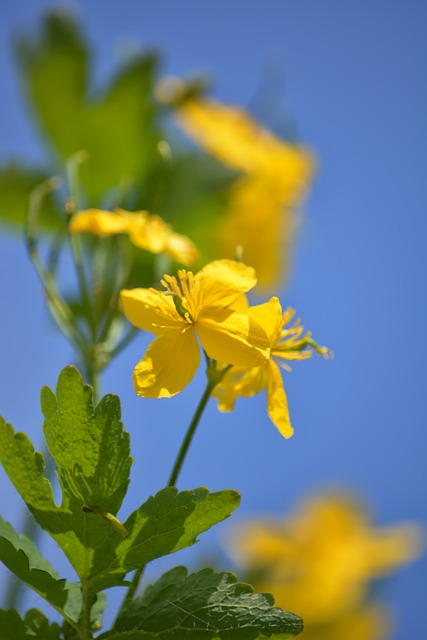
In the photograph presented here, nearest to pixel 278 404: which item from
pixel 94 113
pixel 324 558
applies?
pixel 94 113

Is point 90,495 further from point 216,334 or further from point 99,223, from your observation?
point 99,223

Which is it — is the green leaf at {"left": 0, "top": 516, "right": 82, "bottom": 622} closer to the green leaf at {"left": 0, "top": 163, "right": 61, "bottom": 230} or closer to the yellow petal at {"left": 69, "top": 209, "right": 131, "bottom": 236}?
the yellow petal at {"left": 69, "top": 209, "right": 131, "bottom": 236}

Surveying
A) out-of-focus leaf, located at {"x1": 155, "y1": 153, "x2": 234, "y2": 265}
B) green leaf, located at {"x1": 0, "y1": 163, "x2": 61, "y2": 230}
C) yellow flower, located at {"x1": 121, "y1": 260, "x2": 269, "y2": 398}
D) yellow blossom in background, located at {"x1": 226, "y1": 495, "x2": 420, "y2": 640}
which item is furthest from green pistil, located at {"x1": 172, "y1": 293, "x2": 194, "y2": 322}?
green leaf, located at {"x1": 0, "y1": 163, "x2": 61, "y2": 230}

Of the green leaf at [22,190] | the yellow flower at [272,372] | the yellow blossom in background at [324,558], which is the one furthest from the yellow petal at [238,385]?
the green leaf at [22,190]

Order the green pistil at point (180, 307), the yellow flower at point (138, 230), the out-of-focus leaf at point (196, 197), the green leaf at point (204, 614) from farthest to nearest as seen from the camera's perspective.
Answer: the out-of-focus leaf at point (196, 197) → the yellow flower at point (138, 230) → the green pistil at point (180, 307) → the green leaf at point (204, 614)

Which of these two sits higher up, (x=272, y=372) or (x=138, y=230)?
(x=138, y=230)

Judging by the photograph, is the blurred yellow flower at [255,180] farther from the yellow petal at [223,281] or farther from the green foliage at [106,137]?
the yellow petal at [223,281]

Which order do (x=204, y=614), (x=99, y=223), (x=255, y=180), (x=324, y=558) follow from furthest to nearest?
(x=324, y=558)
(x=255, y=180)
(x=99, y=223)
(x=204, y=614)
